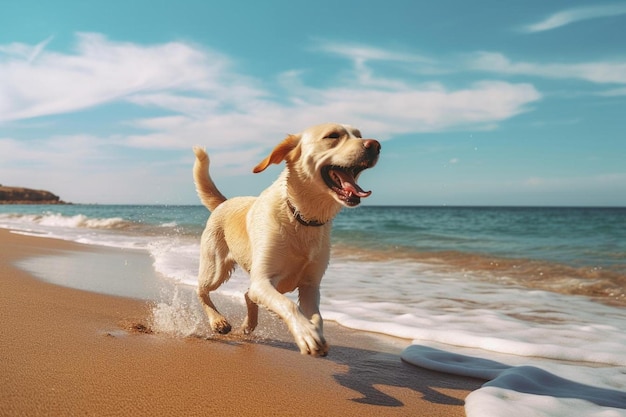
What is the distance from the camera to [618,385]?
13.0ft

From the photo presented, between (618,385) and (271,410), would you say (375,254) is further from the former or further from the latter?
(271,410)

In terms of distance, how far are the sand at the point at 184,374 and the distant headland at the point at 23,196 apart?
3916 inches

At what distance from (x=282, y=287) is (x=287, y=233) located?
0.44 metres

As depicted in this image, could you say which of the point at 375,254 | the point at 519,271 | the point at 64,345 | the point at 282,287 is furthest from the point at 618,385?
the point at 375,254

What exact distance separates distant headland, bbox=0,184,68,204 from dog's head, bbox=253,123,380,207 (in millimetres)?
100515

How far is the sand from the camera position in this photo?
2855mm

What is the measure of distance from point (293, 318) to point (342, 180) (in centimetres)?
100

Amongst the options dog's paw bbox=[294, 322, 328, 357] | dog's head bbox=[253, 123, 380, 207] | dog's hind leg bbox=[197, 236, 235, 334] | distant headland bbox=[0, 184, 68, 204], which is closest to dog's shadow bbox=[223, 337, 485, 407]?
dog's paw bbox=[294, 322, 328, 357]

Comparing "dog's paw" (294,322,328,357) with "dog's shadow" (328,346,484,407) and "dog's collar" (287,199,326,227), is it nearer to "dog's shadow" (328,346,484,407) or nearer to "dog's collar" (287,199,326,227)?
"dog's shadow" (328,346,484,407)

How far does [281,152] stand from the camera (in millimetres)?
3834

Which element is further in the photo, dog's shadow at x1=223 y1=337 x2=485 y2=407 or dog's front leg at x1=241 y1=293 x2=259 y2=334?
dog's front leg at x1=241 y1=293 x2=259 y2=334

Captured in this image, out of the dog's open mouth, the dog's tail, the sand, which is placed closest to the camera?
the sand

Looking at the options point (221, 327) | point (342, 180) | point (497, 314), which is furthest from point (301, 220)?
point (497, 314)

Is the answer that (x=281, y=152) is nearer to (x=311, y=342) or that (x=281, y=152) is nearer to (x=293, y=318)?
(x=293, y=318)
